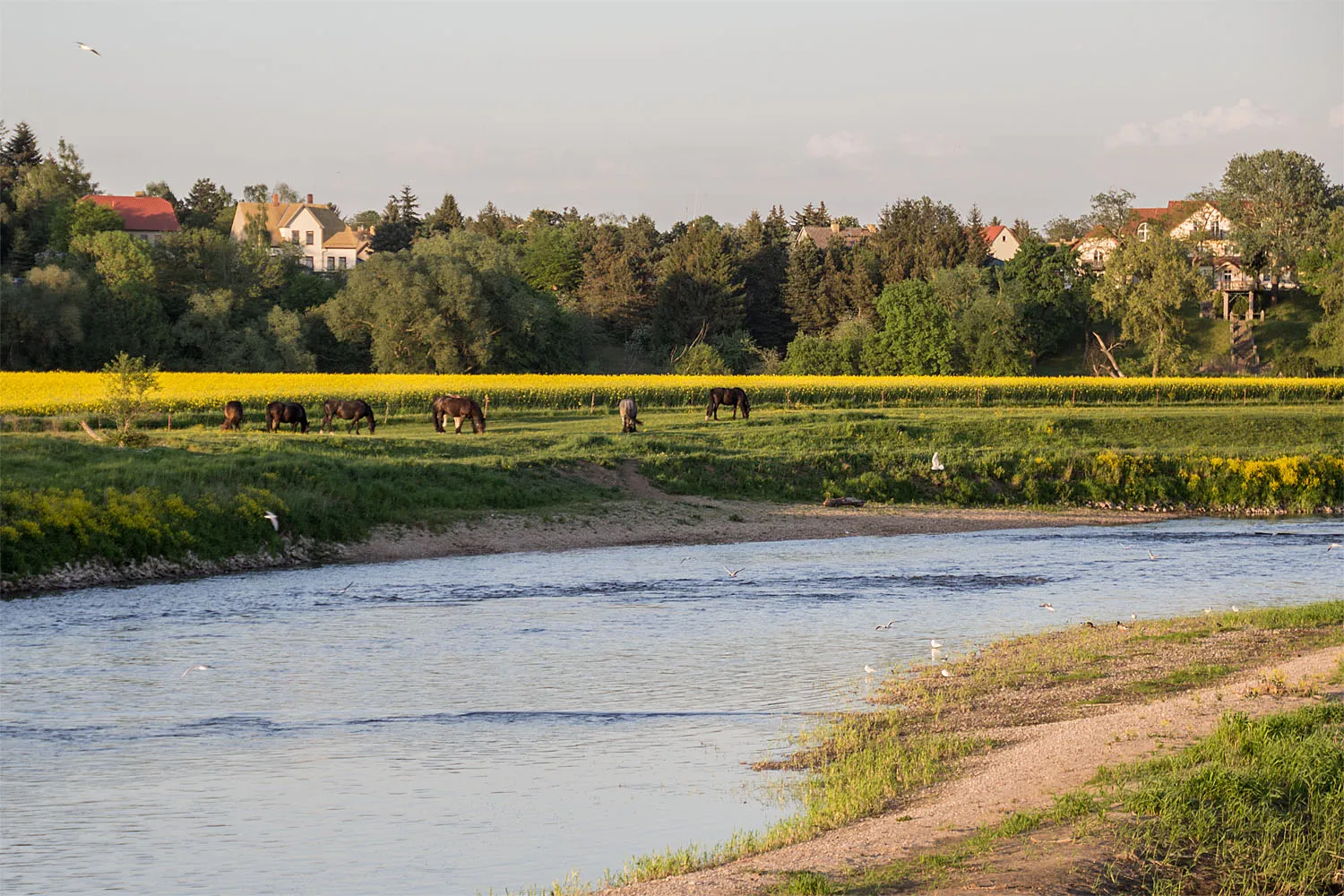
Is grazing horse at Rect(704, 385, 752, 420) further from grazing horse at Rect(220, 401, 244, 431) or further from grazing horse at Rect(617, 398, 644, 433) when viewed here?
grazing horse at Rect(220, 401, 244, 431)

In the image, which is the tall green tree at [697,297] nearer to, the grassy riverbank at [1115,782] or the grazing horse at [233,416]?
the grazing horse at [233,416]

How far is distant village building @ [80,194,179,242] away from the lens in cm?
10831

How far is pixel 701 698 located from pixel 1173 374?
80.4 metres

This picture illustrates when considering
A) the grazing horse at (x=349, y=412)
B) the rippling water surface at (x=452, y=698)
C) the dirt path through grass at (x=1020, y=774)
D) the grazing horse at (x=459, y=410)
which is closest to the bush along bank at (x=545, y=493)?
the rippling water surface at (x=452, y=698)

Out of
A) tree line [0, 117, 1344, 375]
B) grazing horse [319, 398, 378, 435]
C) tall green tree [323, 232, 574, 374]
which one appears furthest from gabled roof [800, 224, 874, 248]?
grazing horse [319, 398, 378, 435]

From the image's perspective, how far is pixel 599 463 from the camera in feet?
120

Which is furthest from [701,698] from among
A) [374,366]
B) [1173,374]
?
[1173,374]

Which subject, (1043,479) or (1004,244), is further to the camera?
(1004,244)

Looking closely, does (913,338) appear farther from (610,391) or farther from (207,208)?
(207,208)

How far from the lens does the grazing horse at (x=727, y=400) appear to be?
1971 inches

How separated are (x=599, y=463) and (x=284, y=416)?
11.5 metres

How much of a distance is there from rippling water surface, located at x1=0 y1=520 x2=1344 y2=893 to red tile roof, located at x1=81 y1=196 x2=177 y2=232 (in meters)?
91.0

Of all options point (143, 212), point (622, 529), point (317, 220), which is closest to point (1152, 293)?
point (622, 529)

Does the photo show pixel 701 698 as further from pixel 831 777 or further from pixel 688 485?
pixel 688 485
